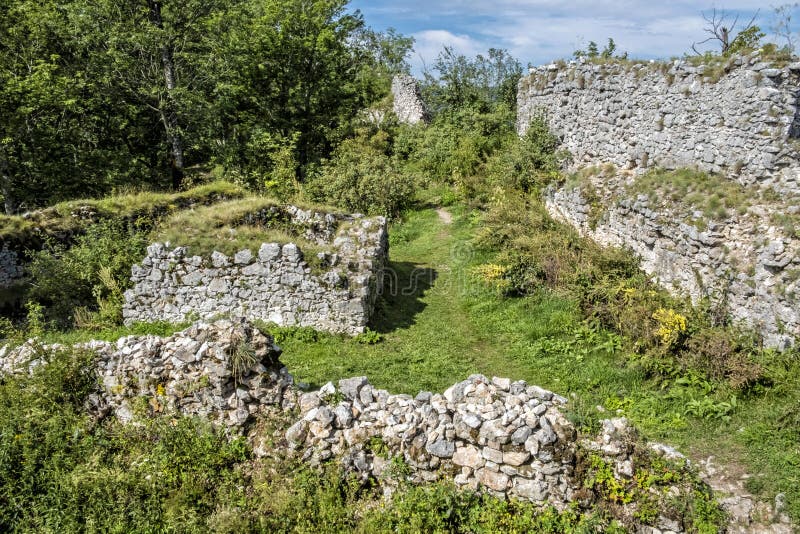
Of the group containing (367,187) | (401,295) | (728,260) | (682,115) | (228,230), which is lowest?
(401,295)

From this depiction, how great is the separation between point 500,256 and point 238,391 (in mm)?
8442

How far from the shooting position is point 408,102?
100ft

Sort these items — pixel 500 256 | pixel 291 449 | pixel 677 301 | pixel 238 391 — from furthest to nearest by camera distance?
1. pixel 500 256
2. pixel 677 301
3. pixel 238 391
4. pixel 291 449

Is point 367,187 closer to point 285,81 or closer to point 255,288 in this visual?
point 285,81

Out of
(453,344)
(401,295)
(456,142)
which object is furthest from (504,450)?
(456,142)

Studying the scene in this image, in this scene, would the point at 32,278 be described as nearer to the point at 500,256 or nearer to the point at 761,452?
the point at 500,256

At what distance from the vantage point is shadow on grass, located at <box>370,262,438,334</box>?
11.4 meters

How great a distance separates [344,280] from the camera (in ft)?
34.9

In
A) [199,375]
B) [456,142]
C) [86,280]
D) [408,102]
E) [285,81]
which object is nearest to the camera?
[199,375]

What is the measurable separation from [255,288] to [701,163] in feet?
35.2

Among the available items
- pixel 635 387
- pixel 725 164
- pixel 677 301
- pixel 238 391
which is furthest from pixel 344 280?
pixel 725 164

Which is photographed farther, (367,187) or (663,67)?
(367,187)

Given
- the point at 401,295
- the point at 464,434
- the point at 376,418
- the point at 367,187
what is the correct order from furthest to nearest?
1. the point at 367,187
2. the point at 401,295
3. the point at 376,418
4. the point at 464,434

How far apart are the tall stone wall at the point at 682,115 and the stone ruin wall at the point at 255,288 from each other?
8360mm
